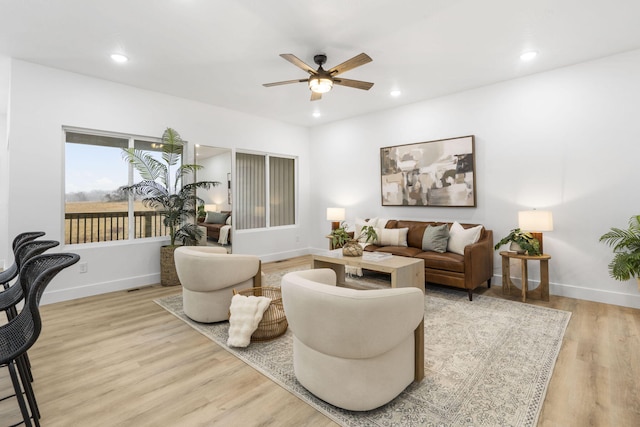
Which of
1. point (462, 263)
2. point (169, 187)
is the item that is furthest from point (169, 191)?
point (462, 263)

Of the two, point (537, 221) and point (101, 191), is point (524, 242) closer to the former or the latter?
point (537, 221)

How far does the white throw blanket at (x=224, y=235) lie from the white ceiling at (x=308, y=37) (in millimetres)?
2370

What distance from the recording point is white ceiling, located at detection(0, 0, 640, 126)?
2648 mm

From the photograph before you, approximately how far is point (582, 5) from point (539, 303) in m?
3.02

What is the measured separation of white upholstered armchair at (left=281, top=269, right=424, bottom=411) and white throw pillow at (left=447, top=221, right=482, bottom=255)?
248 centimetres

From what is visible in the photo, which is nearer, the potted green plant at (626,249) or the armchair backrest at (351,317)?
the armchair backrest at (351,317)

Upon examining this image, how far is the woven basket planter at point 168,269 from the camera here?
172 inches

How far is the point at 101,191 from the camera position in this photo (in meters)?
4.25

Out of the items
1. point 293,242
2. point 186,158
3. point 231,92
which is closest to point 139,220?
point 186,158

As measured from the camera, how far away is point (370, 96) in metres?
4.87

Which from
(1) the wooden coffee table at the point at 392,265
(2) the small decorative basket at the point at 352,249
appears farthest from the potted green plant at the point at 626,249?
(2) the small decorative basket at the point at 352,249

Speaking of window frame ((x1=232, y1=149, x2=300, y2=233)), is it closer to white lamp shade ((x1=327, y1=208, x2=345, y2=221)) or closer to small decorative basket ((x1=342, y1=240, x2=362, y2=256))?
white lamp shade ((x1=327, y1=208, x2=345, y2=221))

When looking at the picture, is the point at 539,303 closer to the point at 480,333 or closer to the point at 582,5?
the point at 480,333

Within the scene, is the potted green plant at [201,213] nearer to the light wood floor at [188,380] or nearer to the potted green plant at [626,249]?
the light wood floor at [188,380]
